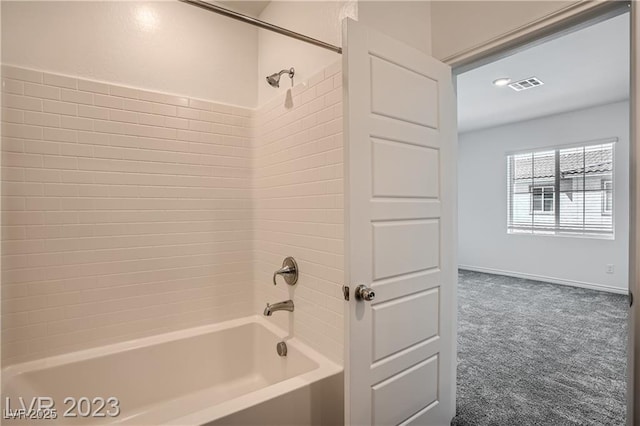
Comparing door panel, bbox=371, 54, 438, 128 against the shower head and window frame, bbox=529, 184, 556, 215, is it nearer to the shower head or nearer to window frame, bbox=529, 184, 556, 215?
the shower head

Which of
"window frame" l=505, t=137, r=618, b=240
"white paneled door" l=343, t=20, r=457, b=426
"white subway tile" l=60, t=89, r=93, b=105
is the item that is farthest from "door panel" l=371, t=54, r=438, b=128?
"window frame" l=505, t=137, r=618, b=240

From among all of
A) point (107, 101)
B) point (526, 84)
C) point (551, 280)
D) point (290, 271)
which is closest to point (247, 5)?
point (107, 101)

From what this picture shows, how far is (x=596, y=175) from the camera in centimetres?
454

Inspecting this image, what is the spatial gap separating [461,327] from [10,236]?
11.9 feet

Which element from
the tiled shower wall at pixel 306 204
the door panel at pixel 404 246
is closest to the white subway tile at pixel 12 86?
the tiled shower wall at pixel 306 204

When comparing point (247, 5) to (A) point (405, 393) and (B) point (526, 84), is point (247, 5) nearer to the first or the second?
(A) point (405, 393)

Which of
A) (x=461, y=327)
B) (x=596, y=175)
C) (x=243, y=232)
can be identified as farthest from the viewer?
(x=596, y=175)

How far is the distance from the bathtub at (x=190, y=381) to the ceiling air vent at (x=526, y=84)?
366 cm

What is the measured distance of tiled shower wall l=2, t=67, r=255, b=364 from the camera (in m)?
1.61

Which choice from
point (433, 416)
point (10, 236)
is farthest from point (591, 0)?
point (10, 236)

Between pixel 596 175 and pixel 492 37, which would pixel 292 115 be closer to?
pixel 492 37

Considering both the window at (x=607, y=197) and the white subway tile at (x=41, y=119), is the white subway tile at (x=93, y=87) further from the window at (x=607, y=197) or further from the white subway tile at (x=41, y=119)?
the window at (x=607, y=197)

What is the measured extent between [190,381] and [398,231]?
1591 mm

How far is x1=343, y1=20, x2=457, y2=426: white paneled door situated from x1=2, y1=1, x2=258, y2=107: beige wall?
1.21m
